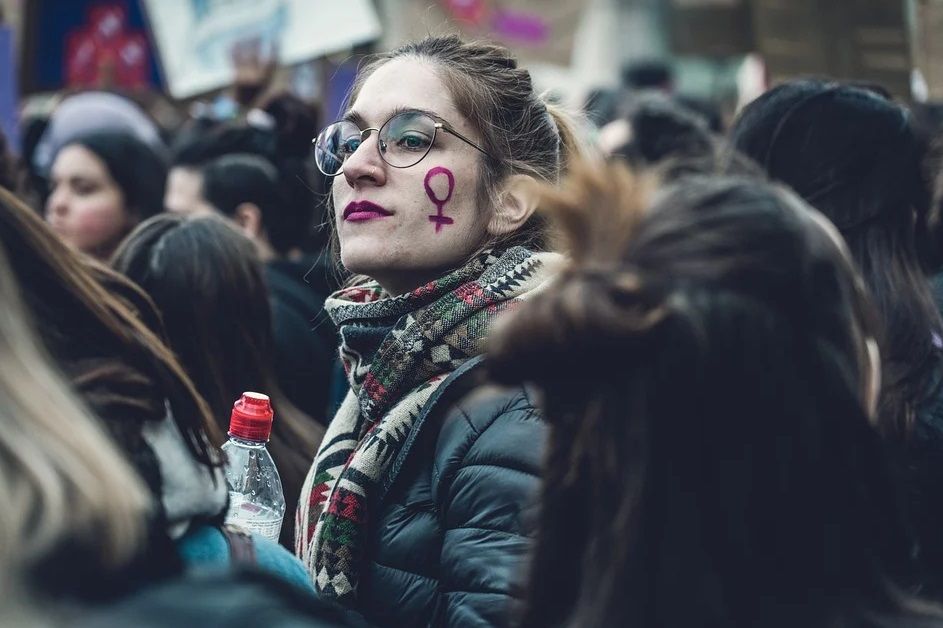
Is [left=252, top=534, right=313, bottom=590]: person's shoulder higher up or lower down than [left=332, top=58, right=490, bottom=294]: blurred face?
lower down

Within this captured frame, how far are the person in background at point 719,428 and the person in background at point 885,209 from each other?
1.14 metres

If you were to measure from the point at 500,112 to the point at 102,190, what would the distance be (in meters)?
2.93

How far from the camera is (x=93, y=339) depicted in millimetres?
1735

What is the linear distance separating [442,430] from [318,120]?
4167 millimetres

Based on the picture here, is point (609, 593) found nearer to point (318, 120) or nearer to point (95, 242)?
point (95, 242)

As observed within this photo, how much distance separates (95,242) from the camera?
5355 millimetres

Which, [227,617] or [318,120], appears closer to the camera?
[227,617]

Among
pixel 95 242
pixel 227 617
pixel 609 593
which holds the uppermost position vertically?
pixel 227 617

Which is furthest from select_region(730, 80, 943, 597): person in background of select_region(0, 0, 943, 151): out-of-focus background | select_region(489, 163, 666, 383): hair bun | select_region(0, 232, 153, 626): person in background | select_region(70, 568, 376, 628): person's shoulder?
select_region(0, 0, 943, 151): out-of-focus background

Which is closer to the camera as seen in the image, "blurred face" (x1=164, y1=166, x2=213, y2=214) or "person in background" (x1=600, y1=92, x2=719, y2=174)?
"blurred face" (x1=164, y1=166, x2=213, y2=214)

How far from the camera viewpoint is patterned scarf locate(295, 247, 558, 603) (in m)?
2.52

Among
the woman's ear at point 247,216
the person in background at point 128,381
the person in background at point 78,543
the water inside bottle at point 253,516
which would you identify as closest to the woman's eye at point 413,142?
the water inside bottle at point 253,516

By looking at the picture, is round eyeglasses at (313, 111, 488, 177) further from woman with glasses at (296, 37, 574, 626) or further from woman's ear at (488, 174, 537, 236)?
woman's ear at (488, 174, 537, 236)

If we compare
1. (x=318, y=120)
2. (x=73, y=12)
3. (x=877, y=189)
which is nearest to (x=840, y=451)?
(x=877, y=189)
